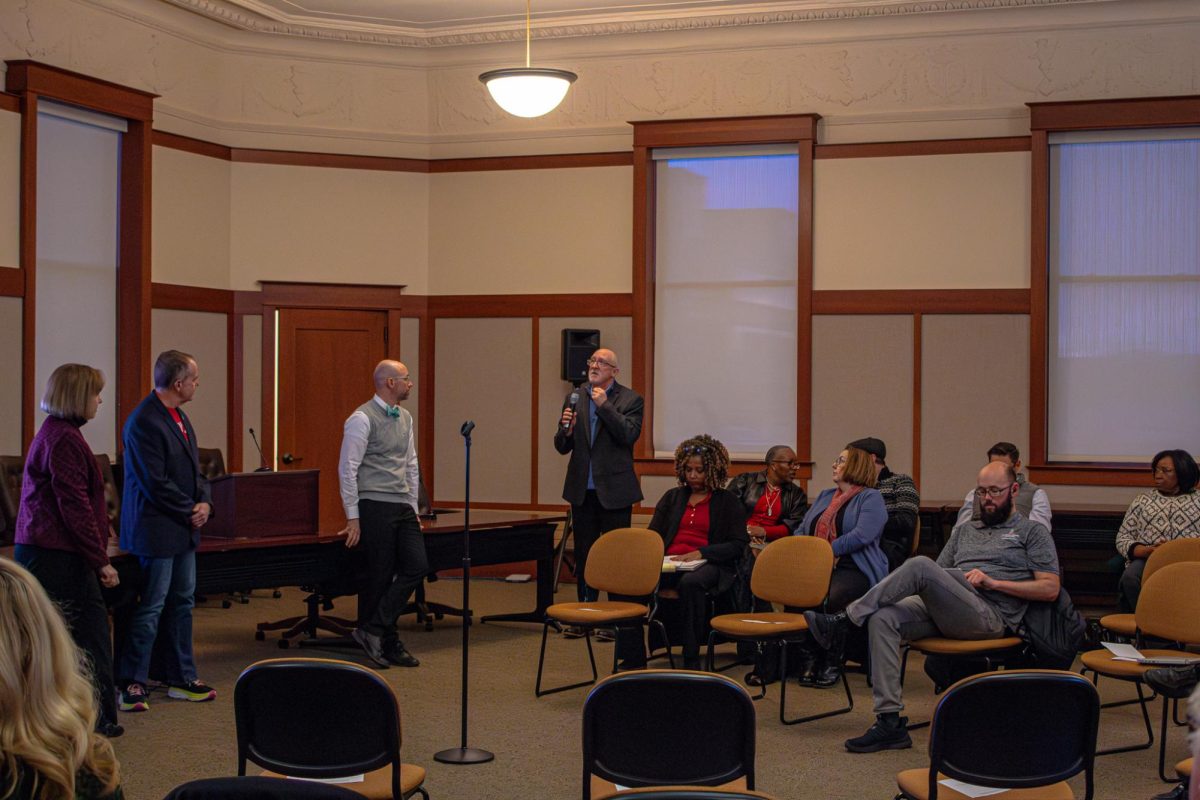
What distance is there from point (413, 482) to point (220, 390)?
338 centimetres

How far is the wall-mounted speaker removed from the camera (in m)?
9.93

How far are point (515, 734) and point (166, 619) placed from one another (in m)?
1.73

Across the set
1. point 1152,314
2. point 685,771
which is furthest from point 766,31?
point 685,771

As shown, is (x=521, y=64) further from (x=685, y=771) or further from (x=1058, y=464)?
(x=685, y=771)

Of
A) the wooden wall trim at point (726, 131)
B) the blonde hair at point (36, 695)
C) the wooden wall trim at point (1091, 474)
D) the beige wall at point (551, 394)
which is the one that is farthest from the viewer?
the beige wall at point (551, 394)

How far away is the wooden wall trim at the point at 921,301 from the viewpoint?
9.34 meters

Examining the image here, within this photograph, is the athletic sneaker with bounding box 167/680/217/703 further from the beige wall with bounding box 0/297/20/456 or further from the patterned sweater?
the patterned sweater

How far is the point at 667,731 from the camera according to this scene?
3.37 m

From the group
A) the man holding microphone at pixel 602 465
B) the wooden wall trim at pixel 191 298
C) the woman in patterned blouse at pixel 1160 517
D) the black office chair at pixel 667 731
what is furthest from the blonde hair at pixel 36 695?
the wooden wall trim at pixel 191 298

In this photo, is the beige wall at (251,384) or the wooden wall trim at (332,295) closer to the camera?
the beige wall at (251,384)

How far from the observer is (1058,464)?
928cm

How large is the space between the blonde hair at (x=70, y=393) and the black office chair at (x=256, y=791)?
11.1 ft

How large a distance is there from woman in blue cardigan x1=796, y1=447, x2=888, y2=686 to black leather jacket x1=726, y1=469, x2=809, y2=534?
1031 mm

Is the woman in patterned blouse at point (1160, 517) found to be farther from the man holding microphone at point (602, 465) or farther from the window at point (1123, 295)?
the man holding microphone at point (602, 465)
